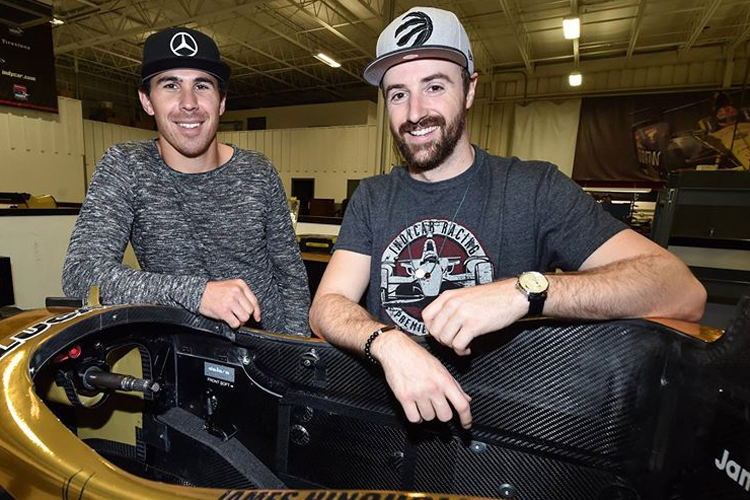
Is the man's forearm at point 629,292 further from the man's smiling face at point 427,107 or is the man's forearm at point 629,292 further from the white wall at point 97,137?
the white wall at point 97,137

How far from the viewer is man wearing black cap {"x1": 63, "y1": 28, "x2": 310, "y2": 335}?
1.21 m

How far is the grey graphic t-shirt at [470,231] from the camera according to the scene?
113 cm

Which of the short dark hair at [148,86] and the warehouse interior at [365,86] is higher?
the warehouse interior at [365,86]

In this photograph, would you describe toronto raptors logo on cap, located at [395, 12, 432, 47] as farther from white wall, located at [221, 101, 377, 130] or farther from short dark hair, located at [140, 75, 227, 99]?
white wall, located at [221, 101, 377, 130]

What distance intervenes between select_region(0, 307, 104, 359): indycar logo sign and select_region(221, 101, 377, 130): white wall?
10367 millimetres

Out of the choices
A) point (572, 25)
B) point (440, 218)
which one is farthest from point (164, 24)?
point (440, 218)

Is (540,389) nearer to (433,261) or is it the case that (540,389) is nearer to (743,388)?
(743,388)

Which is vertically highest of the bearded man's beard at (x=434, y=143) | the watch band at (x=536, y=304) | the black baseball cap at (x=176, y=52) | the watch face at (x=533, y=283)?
the black baseball cap at (x=176, y=52)

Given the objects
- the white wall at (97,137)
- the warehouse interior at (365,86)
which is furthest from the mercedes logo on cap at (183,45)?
the white wall at (97,137)

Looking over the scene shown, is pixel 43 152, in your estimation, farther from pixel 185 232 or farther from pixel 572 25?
pixel 572 25

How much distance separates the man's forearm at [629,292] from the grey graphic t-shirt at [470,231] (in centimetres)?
22

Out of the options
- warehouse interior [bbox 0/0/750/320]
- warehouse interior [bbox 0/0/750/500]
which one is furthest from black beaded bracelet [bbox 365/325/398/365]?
warehouse interior [bbox 0/0/750/320]

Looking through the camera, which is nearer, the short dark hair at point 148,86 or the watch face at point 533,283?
the watch face at point 533,283

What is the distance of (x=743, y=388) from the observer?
49 centimetres
